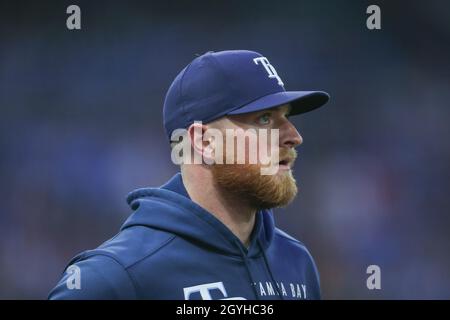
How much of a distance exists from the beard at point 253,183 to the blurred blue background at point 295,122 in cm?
355

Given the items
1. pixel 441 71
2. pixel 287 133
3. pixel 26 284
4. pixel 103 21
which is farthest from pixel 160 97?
pixel 287 133

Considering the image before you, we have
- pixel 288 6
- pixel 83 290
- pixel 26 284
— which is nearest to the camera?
pixel 83 290

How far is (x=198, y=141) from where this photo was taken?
2432 mm

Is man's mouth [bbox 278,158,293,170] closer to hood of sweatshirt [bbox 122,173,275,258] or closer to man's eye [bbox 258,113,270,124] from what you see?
man's eye [bbox 258,113,270,124]

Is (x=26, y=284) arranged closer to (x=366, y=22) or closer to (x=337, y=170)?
(x=337, y=170)

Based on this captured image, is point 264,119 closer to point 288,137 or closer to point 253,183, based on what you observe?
point 288,137

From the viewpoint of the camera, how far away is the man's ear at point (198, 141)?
7.97 feet

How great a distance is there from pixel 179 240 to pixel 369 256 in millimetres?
3793

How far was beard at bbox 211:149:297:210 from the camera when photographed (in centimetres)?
237

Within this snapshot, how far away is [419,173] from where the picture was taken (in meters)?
6.29

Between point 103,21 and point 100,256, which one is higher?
point 103,21

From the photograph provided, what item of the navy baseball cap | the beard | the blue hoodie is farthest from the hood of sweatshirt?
the navy baseball cap

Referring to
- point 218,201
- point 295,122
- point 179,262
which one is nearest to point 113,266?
point 179,262
